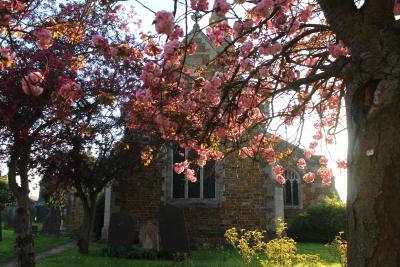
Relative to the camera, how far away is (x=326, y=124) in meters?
8.64

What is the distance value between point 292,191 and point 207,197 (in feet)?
31.5

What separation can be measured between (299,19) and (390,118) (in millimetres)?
3015

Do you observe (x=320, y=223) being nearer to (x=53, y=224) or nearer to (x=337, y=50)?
(x=53, y=224)

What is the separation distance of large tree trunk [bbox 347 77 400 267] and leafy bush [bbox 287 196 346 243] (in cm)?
1745

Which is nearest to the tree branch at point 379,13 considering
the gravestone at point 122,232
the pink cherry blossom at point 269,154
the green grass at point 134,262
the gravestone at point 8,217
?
the pink cherry blossom at point 269,154

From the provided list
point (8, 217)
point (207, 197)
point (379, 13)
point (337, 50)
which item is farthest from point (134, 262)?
point (8, 217)

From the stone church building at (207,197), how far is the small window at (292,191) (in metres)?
8.24

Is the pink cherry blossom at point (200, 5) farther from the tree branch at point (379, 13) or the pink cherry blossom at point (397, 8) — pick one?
the pink cherry blossom at point (397, 8)

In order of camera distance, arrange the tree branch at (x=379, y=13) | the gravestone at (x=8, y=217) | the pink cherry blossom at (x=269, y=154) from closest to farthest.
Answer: the tree branch at (x=379, y=13) → the pink cherry blossom at (x=269, y=154) → the gravestone at (x=8, y=217)

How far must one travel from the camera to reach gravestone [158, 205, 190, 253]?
12961 mm

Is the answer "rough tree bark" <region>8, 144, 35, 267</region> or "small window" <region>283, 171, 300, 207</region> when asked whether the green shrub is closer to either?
"small window" <region>283, 171, 300, 207</region>

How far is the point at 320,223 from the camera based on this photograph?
21125 millimetres

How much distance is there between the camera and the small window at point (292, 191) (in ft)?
85.6

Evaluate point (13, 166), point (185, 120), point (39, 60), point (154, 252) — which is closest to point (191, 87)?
point (185, 120)
